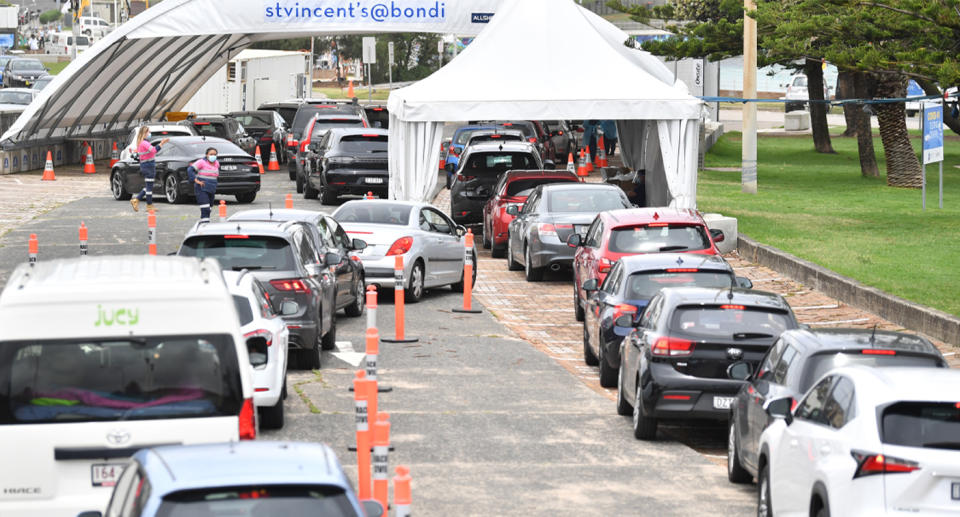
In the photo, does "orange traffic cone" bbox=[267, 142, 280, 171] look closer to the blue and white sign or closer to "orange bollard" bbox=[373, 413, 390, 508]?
the blue and white sign

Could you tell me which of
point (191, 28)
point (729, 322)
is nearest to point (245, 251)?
point (729, 322)

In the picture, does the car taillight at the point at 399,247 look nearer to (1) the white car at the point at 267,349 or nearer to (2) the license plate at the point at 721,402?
(1) the white car at the point at 267,349

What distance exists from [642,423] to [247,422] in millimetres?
5713

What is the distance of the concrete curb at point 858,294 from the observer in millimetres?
18891

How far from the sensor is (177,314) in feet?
27.7

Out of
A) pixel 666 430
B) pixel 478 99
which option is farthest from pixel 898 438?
pixel 478 99

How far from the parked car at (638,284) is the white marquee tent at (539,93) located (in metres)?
11.8

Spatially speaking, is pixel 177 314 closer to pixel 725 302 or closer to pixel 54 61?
pixel 725 302

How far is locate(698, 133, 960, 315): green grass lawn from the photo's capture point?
75.6 feet

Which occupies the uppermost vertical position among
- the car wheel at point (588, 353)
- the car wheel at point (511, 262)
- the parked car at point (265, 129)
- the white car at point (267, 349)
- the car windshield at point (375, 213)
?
the parked car at point (265, 129)

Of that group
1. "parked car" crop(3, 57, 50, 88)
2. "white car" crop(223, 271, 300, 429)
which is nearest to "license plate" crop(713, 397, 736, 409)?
"white car" crop(223, 271, 300, 429)

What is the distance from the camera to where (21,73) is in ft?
268

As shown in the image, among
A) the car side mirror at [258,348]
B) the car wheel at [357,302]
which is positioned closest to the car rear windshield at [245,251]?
the car side mirror at [258,348]

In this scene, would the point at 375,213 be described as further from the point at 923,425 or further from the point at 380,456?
the point at 923,425
